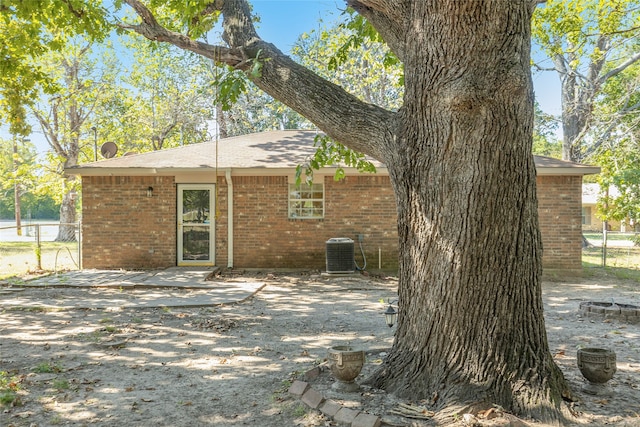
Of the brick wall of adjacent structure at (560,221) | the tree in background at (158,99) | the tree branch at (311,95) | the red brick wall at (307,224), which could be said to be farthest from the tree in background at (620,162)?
the tree in background at (158,99)

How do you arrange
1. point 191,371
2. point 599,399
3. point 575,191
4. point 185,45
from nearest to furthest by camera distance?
point 599,399, point 191,371, point 185,45, point 575,191

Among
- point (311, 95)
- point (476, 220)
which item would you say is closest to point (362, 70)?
point (311, 95)

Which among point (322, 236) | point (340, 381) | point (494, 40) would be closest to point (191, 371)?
point (340, 381)

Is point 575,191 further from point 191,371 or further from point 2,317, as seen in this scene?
point 2,317

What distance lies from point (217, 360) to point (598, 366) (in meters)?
3.93

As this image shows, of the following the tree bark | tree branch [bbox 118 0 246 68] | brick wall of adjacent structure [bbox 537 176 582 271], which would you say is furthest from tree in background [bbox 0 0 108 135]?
brick wall of adjacent structure [bbox 537 176 582 271]

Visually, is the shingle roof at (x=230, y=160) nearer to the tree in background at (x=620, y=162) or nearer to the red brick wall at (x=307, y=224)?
the red brick wall at (x=307, y=224)

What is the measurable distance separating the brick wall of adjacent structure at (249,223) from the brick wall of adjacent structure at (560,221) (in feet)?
0.80

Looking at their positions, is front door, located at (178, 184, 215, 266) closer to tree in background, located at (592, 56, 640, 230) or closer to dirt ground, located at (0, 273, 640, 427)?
dirt ground, located at (0, 273, 640, 427)

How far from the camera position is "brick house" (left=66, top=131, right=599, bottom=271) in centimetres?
1351

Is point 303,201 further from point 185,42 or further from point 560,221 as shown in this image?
point 185,42

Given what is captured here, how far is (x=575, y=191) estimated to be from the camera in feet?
43.8

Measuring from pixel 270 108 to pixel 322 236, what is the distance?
23.5m

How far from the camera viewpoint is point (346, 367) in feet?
14.1
